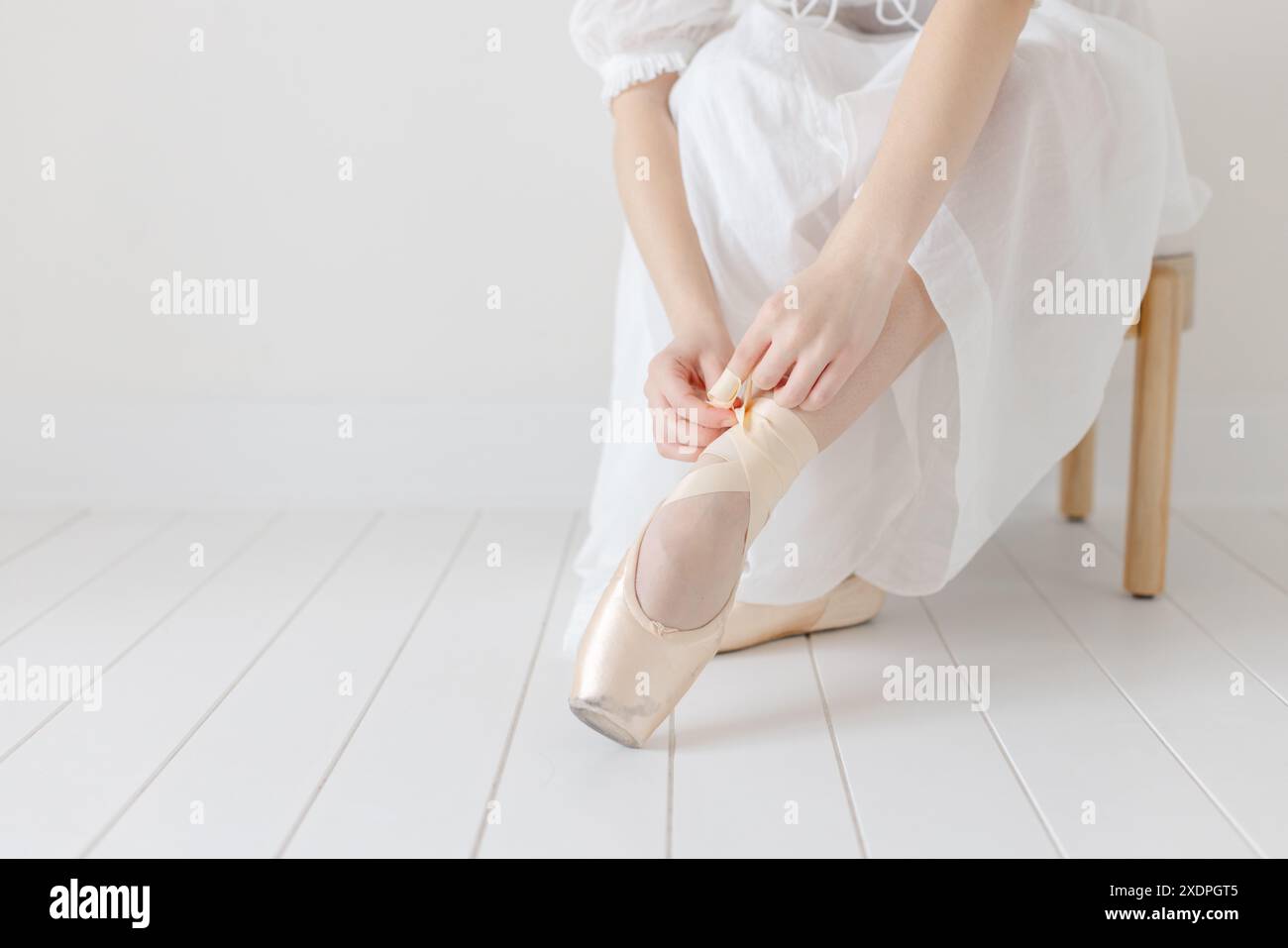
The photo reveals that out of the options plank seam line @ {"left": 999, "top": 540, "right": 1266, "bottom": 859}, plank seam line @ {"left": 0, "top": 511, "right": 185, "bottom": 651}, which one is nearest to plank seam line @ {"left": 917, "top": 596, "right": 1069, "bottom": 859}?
plank seam line @ {"left": 999, "top": 540, "right": 1266, "bottom": 859}

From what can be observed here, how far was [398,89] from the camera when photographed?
1558mm

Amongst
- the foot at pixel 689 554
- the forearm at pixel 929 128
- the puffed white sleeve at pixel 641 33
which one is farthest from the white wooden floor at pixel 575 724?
the puffed white sleeve at pixel 641 33

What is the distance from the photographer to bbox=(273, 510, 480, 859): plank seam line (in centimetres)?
75

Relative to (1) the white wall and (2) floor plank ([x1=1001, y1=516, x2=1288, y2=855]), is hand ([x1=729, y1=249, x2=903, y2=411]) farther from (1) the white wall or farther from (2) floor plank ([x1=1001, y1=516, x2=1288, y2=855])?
(1) the white wall

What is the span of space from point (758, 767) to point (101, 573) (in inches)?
32.1

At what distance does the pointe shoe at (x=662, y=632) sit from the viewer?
0.84 metres

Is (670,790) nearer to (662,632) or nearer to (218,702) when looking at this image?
(662,632)

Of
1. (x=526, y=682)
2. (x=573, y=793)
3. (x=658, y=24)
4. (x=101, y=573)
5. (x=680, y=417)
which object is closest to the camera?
(x=573, y=793)

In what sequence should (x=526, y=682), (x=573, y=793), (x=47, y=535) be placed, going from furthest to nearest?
(x=47, y=535) → (x=526, y=682) → (x=573, y=793)

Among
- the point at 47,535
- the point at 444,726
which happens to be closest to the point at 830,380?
the point at 444,726

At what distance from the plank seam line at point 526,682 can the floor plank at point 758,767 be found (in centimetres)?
11

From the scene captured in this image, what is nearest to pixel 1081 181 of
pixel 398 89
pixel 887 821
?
pixel 887 821

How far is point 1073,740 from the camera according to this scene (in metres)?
0.88
